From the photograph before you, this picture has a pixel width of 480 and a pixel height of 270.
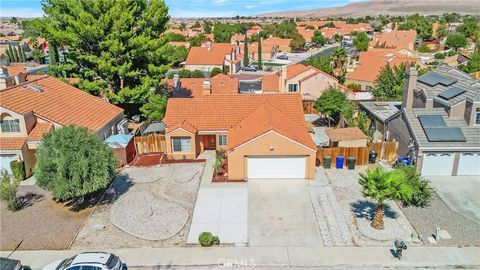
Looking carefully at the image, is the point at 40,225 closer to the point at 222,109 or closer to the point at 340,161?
the point at 222,109

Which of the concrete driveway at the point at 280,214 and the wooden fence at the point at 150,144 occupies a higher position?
the wooden fence at the point at 150,144

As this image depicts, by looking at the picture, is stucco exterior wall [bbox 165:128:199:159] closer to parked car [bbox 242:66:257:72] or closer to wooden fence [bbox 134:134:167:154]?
wooden fence [bbox 134:134:167:154]

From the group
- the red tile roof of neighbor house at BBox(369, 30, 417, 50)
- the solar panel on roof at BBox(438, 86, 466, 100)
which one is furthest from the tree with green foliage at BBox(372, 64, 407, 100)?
the red tile roof of neighbor house at BBox(369, 30, 417, 50)

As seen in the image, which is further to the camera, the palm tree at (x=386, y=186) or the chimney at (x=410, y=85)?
the chimney at (x=410, y=85)

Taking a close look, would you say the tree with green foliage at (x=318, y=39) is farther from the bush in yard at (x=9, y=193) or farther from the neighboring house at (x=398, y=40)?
the bush in yard at (x=9, y=193)

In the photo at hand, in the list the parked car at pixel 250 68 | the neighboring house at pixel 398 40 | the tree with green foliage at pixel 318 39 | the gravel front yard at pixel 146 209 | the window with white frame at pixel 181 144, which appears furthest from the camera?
the tree with green foliage at pixel 318 39

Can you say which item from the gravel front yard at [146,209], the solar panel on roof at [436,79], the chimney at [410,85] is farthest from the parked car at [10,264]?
the solar panel on roof at [436,79]

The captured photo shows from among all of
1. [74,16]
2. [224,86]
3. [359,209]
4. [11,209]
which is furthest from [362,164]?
[74,16]

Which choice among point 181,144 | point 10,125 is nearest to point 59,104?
point 10,125
